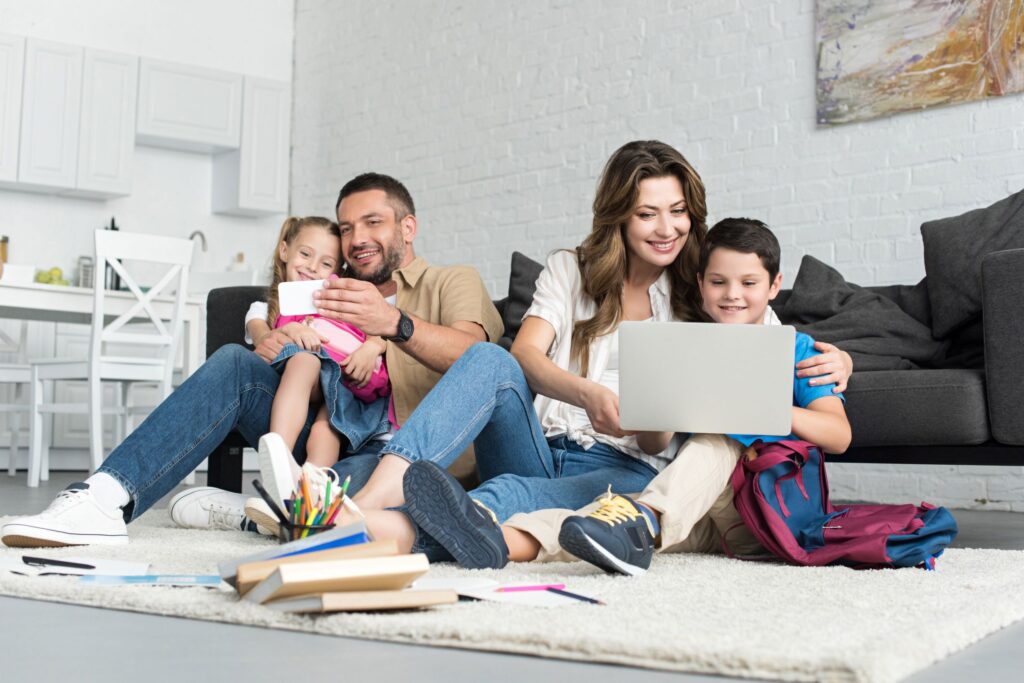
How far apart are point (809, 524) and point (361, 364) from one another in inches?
38.8

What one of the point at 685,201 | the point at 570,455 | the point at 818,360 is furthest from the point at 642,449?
the point at 685,201

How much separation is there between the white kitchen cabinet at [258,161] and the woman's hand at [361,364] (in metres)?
4.53

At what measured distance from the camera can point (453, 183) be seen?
6.02m

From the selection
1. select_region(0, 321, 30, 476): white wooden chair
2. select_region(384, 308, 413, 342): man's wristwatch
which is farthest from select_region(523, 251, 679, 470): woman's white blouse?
select_region(0, 321, 30, 476): white wooden chair

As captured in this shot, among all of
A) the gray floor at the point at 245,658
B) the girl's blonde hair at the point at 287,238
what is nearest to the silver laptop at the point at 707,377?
the gray floor at the point at 245,658

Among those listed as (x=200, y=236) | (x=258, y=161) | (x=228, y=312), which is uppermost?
(x=258, y=161)

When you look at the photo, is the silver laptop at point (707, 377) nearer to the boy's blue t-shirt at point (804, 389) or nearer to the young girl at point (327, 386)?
the boy's blue t-shirt at point (804, 389)

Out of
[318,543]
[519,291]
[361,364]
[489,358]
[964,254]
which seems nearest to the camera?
[318,543]

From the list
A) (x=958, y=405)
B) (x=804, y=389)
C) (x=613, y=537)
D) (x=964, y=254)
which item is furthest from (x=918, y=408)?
(x=613, y=537)

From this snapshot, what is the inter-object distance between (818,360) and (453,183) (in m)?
4.10

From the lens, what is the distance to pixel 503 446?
214 centimetres

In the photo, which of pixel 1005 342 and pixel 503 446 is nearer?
pixel 503 446

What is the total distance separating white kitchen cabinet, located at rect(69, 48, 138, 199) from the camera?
6.17 m

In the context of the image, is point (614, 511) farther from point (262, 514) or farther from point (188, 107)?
point (188, 107)
